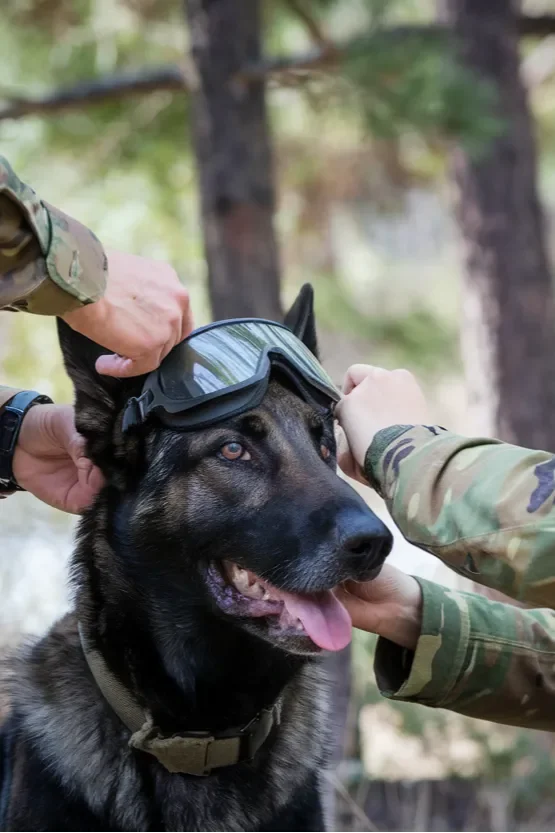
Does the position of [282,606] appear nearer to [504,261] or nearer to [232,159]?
[232,159]

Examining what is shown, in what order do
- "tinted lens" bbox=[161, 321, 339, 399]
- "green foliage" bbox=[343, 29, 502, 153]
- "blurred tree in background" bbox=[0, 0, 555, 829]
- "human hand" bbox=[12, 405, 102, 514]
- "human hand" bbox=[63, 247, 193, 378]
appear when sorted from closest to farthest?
"human hand" bbox=[63, 247, 193, 378] < "tinted lens" bbox=[161, 321, 339, 399] < "human hand" bbox=[12, 405, 102, 514] < "green foliage" bbox=[343, 29, 502, 153] < "blurred tree in background" bbox=[0, 0, 555, 829]

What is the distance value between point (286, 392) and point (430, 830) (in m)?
2.83

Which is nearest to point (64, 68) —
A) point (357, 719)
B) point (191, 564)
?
point (357, 719)

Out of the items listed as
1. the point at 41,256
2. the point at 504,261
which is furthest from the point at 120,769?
the point at 504,261

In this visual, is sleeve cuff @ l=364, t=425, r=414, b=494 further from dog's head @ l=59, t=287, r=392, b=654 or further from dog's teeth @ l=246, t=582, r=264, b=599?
dog's teeth @ l=246, t=582, r=264, b=599

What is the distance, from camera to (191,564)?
2816 millimetres

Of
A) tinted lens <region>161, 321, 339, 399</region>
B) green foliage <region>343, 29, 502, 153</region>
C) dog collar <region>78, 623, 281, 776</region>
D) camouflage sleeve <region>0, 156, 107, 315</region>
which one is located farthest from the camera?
green foliage <region>343, 29, 502, 153</region>

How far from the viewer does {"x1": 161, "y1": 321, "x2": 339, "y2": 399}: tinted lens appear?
268cm

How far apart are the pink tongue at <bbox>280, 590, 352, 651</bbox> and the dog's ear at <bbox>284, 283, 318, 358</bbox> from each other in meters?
0.87

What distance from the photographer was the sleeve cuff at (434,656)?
9.04 ft

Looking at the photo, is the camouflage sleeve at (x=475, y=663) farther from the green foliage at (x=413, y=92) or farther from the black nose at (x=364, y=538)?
the green foliage at (x=413, y=92)

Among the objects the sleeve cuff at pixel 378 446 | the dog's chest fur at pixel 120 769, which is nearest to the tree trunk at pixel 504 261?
the dog's chest fur at pixel 120 769

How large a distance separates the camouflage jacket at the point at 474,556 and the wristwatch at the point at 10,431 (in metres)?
1.26

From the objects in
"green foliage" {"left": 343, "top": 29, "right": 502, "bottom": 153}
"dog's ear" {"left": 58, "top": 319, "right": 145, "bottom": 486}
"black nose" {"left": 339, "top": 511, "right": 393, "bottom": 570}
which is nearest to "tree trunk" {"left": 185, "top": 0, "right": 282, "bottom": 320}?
"green foliage" {"left": 343, "top": 29, "right": 502, "bottom": 153}
